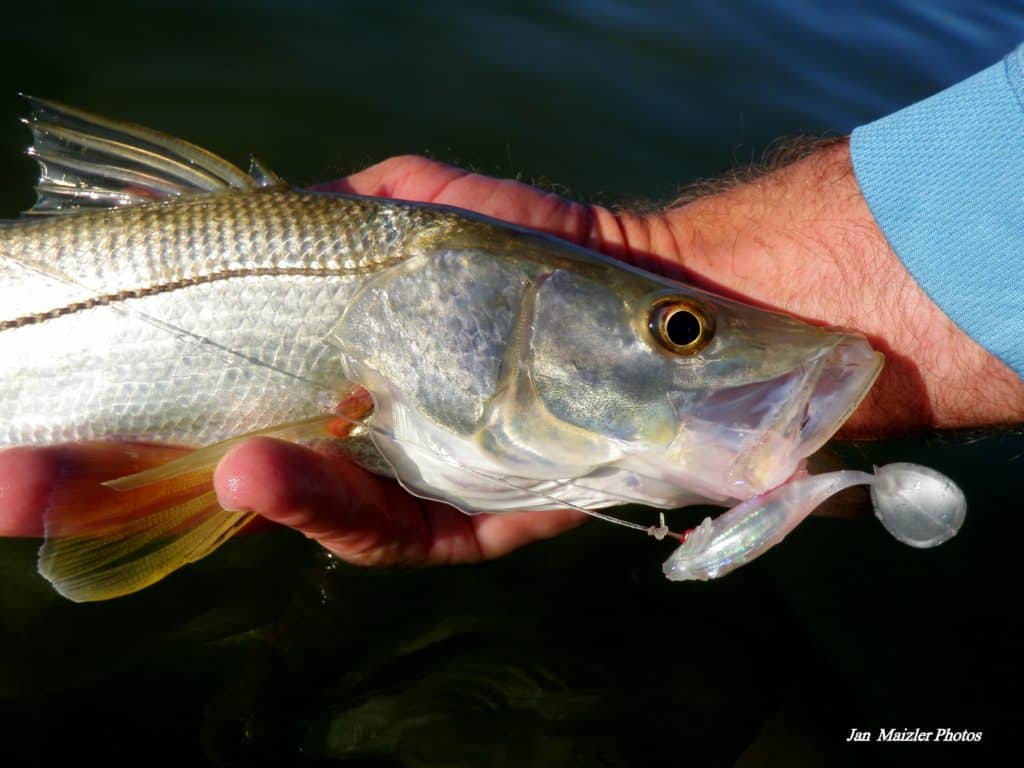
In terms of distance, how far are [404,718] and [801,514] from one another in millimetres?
1332

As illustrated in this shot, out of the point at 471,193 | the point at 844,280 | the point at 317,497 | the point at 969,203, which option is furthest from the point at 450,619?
the point at 969,203

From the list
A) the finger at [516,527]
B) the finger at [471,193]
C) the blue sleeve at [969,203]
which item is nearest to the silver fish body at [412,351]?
the finger at [516,527]

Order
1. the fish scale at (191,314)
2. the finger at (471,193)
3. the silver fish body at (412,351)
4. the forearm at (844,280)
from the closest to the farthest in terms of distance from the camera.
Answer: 1. the silver fish body at (412,351)
2. the fish scale at (191,314)
3. the forearm at (844,280)
4. the finger at (471,193)

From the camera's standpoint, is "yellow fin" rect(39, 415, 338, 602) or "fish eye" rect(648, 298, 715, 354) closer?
"fish eye" rect(648, 298, 715, 354)

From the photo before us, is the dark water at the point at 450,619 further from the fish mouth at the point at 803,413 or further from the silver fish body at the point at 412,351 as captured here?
the fish mouth at the point at 803,413

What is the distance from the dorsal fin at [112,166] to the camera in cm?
242

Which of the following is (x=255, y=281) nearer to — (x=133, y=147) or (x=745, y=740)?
(x=133, y=147)

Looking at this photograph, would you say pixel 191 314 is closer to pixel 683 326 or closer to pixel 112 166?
pixel 112 166

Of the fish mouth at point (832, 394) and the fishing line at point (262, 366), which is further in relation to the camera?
the fishing line at point (262, 366)

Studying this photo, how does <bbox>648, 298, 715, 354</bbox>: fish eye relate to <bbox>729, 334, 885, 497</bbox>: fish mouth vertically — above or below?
above

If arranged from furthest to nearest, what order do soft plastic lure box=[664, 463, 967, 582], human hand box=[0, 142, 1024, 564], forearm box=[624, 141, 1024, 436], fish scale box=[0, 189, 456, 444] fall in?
forearm box=[624, 141, 1024, 436] < fish scale box=[0, 189, 456, 444] < human hand box=[0, 142, 1024, 564] < soft plastic lure box=[664, 463, 967, 582]

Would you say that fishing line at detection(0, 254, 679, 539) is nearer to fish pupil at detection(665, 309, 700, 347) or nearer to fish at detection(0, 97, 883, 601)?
fish at detection(0, 97, 883, 601)

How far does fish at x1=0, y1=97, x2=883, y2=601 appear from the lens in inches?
76.5

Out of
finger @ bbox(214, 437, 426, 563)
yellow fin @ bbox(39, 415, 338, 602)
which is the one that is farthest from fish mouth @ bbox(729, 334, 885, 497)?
yellow fin @ bbox(39, 415, 338, 602)
